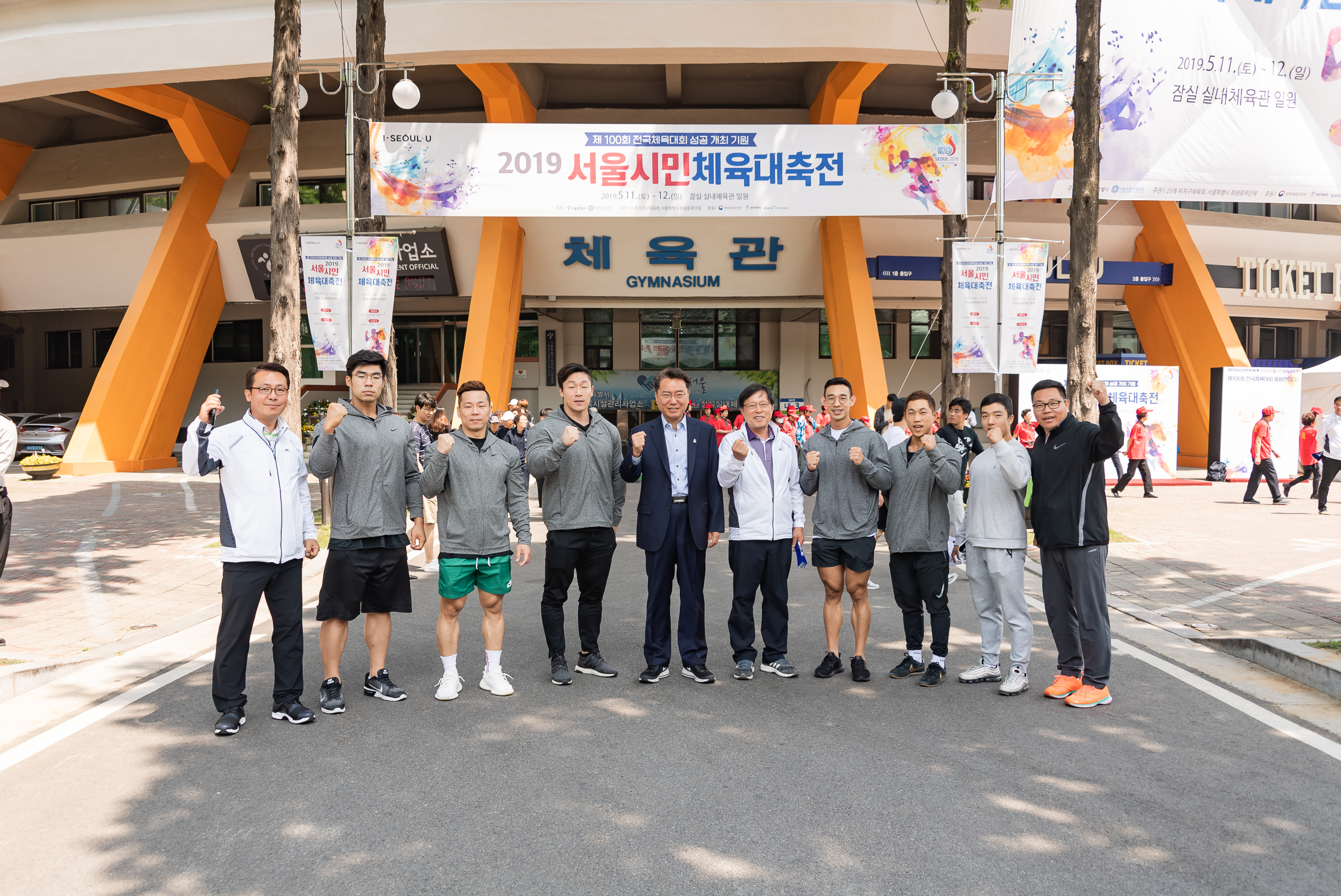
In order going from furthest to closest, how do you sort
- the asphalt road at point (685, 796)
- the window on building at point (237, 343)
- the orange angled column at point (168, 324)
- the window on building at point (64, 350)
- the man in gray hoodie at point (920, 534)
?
the window on building at point (64, 350) < the window on building at point (237, 343) < the orange angled column at point (168, 324) < the man in gray hoodie at point (920, 534) < the asphalt road at point (685, 796)

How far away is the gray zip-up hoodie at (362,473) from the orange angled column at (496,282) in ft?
52.0

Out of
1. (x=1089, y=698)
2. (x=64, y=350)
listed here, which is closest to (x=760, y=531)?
(x=1089, y=698)

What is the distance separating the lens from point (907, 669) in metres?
5.89

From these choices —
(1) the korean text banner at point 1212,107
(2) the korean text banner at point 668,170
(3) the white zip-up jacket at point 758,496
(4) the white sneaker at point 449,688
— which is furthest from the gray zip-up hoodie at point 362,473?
(1) the korean text banner at point 1212,107

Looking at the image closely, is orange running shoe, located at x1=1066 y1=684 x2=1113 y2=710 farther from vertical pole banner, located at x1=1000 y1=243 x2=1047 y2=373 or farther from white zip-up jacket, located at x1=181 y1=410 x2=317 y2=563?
vertical pole banner, located at x1=1000 y1=243 x2=1047 y2=373

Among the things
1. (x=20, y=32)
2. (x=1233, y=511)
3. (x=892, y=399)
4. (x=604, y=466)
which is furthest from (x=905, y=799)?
(x=20, y=32)

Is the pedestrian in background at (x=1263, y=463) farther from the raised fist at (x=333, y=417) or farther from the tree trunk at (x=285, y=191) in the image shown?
the raised fist at (x=333, y=417)

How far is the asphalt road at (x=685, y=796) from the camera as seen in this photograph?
3301 mm

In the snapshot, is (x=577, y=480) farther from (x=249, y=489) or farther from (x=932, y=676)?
(x=932, y=676)

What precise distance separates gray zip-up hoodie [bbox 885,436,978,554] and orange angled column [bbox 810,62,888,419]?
15005 mm

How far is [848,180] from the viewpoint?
14586mm

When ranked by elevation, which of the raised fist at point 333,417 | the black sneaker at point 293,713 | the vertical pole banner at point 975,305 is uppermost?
the vertical pole banner at point 975,305

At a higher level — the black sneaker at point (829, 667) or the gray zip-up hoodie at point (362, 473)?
the gray zip-up hoodie at point (362, 473)

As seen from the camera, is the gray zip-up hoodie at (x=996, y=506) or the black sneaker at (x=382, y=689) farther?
the gray zip-up hoodie at (x=996, y=506)
